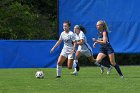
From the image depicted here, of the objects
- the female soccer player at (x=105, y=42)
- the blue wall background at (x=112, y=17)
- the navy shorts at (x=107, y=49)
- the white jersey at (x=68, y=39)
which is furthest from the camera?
the blue wall background at (x=112, y=17)

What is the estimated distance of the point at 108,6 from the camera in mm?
24453

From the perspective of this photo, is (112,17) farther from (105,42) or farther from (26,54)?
(105,42)

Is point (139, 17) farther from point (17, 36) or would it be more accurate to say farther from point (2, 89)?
point (2, 89)

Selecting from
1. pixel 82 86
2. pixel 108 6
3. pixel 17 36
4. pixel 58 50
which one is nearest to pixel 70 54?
pixel 82 86

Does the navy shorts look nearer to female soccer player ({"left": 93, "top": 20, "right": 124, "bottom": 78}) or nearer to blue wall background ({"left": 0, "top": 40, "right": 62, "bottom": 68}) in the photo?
female soccer player ({"left": 93, "top": 20, "right": 124, "bottom": 78})

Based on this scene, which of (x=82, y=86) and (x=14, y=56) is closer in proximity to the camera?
(x=82, y=86)

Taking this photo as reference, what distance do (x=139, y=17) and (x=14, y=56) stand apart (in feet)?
21.4

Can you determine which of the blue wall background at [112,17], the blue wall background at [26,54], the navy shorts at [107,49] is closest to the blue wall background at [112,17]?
the blue wall background at [112,17]

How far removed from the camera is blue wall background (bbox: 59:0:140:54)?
952 inches

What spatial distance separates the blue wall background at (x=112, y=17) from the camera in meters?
24.2

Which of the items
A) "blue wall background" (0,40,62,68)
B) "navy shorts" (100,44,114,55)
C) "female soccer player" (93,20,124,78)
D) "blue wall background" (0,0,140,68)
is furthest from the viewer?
A: "blue wall background" (0,0,140,68)

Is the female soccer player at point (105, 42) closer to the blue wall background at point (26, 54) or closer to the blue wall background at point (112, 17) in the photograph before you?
the blue wall background at point (26, 54)

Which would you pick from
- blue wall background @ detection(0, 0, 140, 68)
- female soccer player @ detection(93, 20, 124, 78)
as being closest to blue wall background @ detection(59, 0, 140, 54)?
blue wall background @ detection(0, 0, 140, 68)

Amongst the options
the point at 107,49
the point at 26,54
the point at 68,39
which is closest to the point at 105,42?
the point at 107,49
